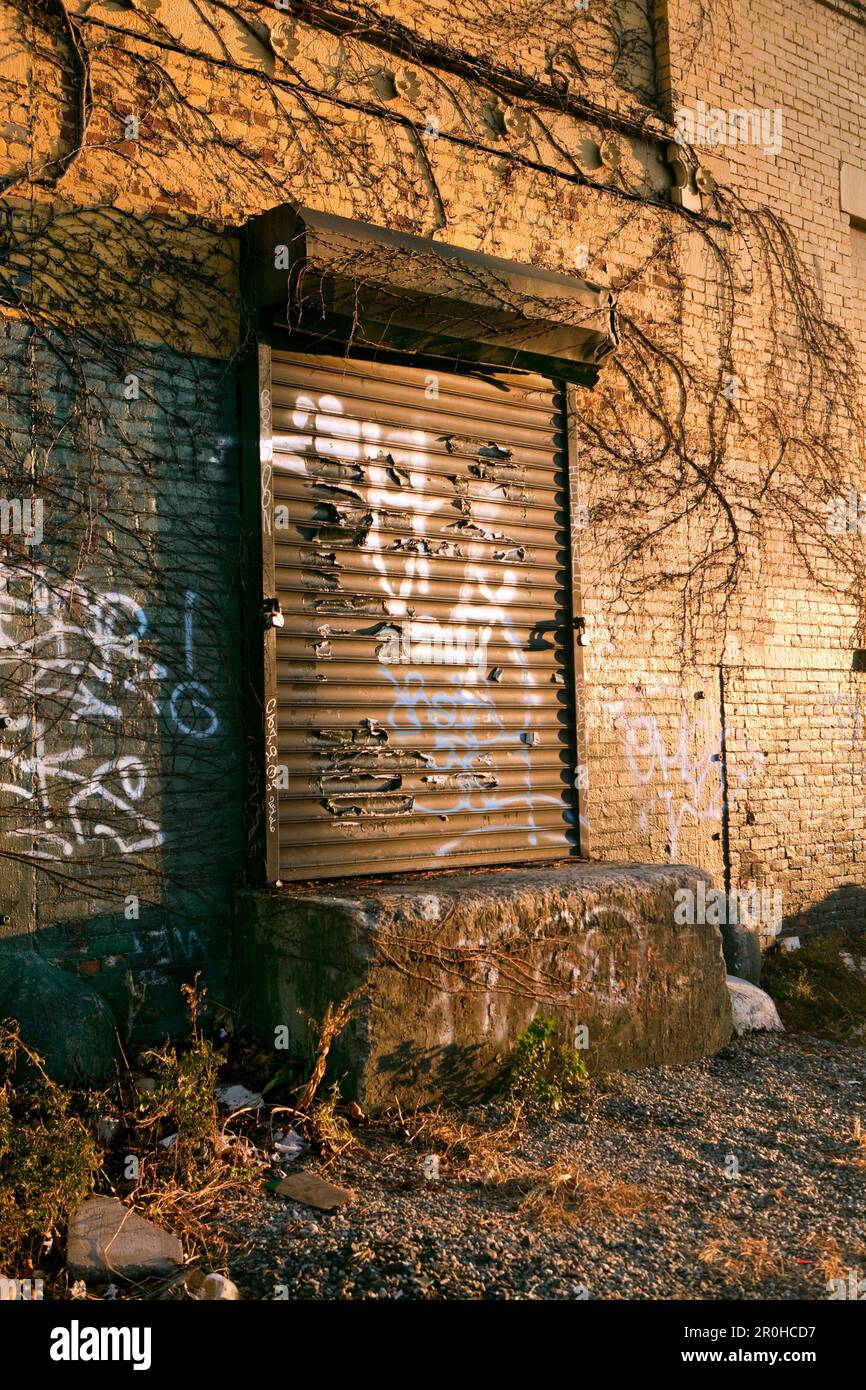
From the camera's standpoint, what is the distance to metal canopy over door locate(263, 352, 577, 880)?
5.78 m

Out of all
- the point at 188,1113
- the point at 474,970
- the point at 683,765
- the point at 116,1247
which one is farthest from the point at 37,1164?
the point at 683,765

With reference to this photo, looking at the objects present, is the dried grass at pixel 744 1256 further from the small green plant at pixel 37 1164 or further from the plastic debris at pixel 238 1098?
the small green plant at pixel 37 1164

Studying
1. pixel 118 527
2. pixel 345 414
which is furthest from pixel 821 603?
pixel 118 527

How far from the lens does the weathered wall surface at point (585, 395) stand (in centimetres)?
512

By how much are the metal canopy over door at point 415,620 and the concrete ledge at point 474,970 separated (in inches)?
17.0

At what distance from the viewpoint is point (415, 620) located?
20.5 ft

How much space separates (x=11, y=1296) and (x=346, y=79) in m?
5.93

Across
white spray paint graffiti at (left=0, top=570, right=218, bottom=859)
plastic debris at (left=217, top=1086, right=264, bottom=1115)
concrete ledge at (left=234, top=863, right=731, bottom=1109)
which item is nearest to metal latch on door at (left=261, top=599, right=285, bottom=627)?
white spray paint graffiti at (left=0, top=570, right=218, bottom=859)

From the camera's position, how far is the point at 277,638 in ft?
18.6

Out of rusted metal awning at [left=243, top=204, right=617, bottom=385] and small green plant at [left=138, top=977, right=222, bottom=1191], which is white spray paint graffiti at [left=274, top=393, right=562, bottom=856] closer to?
rusted metal awning at [left=243, top=204, right=617, bottom=385]

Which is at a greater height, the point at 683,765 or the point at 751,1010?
the point at 683,765

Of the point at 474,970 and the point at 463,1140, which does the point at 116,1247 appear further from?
the point at 474,970

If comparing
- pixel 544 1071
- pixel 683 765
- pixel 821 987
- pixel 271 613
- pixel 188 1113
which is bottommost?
pixel 821 987

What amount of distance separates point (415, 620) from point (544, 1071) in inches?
97.3
